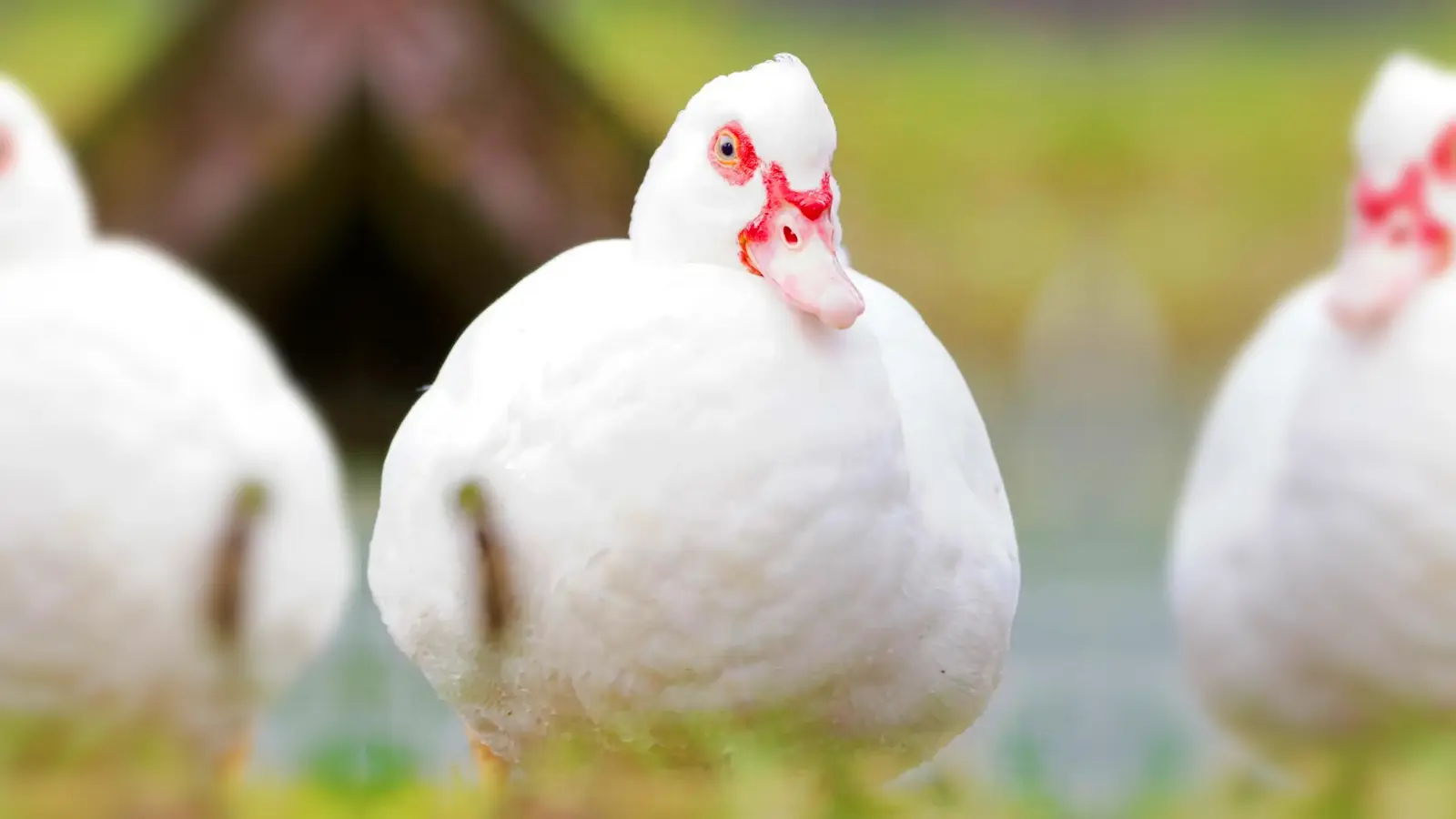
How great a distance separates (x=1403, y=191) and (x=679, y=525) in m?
1.20

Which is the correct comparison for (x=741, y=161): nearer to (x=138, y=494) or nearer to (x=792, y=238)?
(x=792, y=238)

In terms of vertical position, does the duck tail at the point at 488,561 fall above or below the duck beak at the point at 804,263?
below

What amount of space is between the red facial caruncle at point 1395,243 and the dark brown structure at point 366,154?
2.50 m

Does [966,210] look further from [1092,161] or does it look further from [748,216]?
[748,216]

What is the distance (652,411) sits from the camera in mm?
1551

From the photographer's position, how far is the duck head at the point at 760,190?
63.3 inches

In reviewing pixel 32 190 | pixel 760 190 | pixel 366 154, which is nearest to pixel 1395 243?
pixel 760 190

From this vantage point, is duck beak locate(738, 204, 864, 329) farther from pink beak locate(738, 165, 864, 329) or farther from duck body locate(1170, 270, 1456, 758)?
duck body locate(1170, 270, 1456, 758)

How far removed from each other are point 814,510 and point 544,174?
3312 millimetres

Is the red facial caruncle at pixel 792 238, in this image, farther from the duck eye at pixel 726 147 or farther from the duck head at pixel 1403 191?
the duck head at pixel 1403 191

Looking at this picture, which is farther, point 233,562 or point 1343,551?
point 233,562

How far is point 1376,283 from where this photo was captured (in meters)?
2.32

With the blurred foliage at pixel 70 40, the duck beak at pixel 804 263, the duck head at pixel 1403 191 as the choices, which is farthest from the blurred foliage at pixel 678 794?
the blurred foliage at pixel 70 40

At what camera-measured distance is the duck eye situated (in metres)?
1.67
